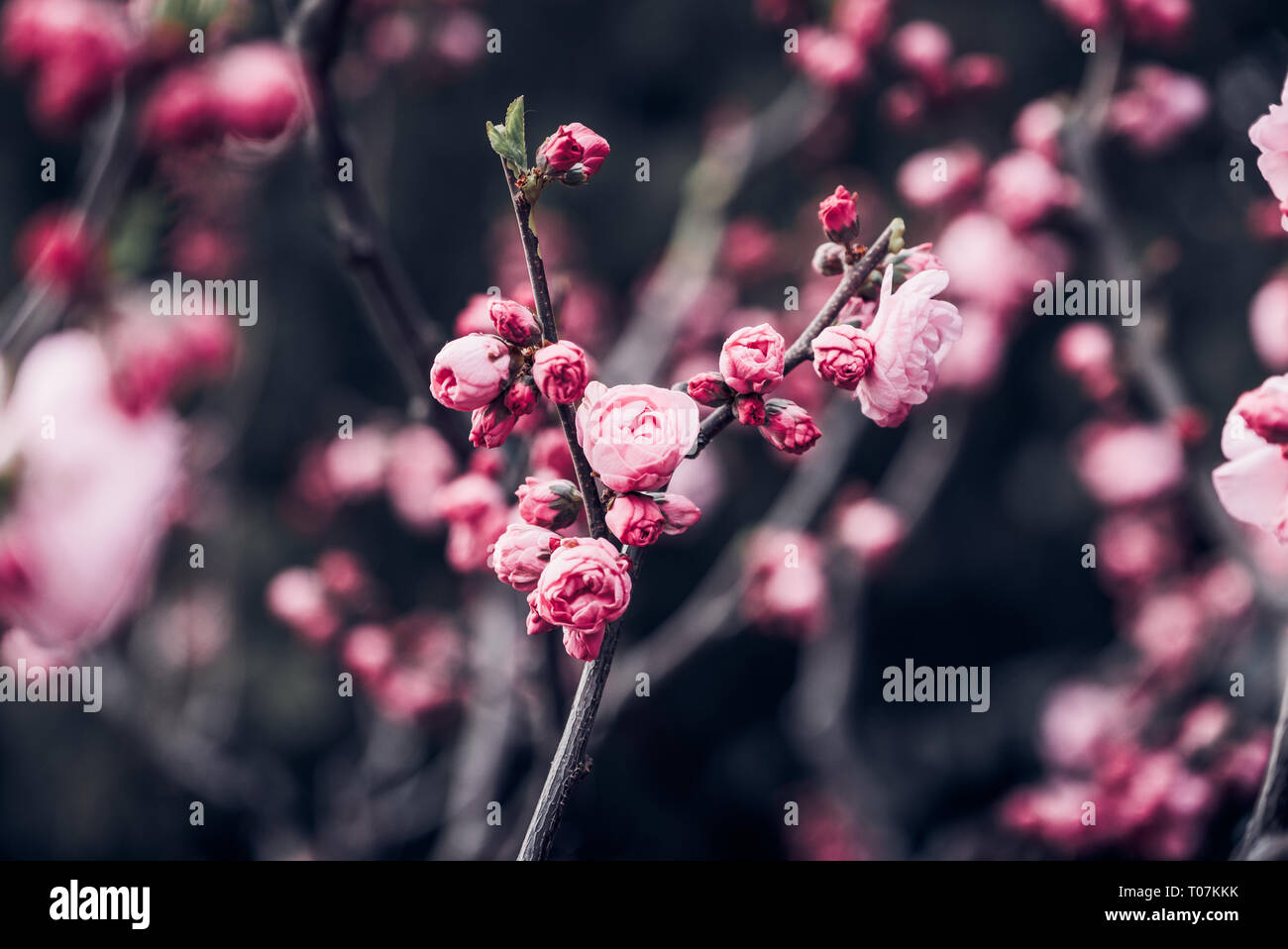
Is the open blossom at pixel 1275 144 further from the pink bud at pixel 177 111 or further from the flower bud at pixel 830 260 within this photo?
the pink bud at pixel 177 111

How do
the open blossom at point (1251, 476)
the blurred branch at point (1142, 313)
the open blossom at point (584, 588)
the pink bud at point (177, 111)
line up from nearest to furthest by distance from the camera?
the open blossom at point (584, 588), the open blossom at point (1251, 476), the pink bud at point (177, 111), the blurred branch at point (1142, 313)

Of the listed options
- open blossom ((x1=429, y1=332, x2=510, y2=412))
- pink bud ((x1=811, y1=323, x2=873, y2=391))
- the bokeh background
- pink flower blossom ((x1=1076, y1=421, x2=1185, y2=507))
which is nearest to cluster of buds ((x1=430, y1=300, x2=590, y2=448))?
open blossom ((x1=429, y1=332, x2=510, y2=412))

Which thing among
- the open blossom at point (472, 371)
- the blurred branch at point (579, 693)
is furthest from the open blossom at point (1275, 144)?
the open blossom at point (472, 371)

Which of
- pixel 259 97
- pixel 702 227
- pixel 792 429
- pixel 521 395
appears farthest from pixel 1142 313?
pixel 259 97

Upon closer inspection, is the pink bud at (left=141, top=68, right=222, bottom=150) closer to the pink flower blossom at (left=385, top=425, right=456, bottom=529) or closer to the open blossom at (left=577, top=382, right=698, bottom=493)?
the pink flower blossom at (left=385, top=425, right=456, bottom=529)

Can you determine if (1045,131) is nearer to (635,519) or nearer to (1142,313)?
(1142,313)

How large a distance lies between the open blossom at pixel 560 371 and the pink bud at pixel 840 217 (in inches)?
6.4

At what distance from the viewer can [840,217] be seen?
486 mm

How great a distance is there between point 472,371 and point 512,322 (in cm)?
3

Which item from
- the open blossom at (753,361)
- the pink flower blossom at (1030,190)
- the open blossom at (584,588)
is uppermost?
the pink flower blossom at (1030,190)

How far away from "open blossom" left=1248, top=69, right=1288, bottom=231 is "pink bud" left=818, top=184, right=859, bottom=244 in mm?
226

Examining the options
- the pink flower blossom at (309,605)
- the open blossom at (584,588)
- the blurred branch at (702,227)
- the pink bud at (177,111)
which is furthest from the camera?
the blurred branch at (702,227)

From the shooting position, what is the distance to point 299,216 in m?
1.37

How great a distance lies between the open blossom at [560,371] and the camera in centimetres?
42
